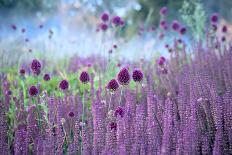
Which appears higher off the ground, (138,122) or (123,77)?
(123,77)

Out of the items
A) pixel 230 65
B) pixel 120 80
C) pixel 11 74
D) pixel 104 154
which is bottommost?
pixel 104 154

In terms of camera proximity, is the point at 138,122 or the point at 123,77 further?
the point at 123,77

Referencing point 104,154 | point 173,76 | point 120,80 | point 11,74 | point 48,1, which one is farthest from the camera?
point 48,1

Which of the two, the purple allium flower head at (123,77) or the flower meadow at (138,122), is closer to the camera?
the flower meadow at (138,122)

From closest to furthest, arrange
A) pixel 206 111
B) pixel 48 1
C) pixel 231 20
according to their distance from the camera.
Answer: pixel 206 111, pixel 231 20, pixel 48 1

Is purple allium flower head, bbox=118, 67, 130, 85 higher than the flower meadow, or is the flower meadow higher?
purple allium flower head, bbox=118, 67, 130, 85

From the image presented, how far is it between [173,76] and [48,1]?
16.0 meters

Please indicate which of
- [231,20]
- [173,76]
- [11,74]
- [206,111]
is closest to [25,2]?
[231,20]

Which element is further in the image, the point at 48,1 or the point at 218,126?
the point at 48,1

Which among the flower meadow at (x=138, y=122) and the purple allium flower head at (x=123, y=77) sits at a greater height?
the purple allium flower head at (x=123, y=77)

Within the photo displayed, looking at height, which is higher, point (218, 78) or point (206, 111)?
point (218, 78)

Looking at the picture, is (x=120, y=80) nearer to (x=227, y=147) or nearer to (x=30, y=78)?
(x=227, y=147)

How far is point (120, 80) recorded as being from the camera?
8.23 feet

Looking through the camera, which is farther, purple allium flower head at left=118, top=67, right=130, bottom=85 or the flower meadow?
purple allium flower head at left=118, top=67, right=130, bottom=85
